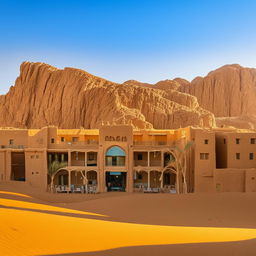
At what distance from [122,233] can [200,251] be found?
304 centimetres

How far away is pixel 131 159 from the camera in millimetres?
36562

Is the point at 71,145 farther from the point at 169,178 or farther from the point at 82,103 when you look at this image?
the point at 82,103

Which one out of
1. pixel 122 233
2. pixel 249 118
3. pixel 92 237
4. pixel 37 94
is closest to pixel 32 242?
pixel 92 237

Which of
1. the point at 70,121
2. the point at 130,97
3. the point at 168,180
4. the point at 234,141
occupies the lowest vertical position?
the point at 168,180

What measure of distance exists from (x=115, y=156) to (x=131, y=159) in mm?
1961

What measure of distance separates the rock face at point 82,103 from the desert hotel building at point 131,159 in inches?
1289

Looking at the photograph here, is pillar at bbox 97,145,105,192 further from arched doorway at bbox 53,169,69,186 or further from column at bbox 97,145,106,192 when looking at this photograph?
arched doorway at bbox 53,169,69,186

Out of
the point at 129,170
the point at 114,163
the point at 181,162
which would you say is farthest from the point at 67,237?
the point at 114,163

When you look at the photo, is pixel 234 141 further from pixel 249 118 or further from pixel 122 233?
pixel 249 118

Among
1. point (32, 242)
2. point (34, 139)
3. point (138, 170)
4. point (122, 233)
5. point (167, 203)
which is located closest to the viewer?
point (32, 242)

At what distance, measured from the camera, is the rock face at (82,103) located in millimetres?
80750

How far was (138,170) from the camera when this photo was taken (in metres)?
36.9

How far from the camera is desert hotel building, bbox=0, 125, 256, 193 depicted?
107 ft

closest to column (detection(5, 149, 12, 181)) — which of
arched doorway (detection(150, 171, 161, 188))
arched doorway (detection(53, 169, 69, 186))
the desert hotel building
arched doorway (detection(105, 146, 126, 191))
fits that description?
the desert hotel building
